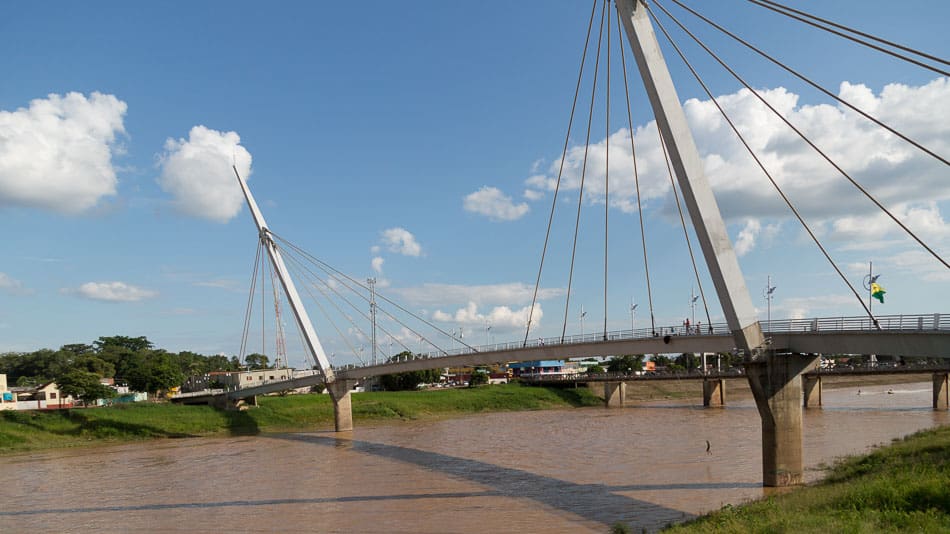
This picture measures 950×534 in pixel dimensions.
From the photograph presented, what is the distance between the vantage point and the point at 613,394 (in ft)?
271

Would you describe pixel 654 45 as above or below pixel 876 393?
above

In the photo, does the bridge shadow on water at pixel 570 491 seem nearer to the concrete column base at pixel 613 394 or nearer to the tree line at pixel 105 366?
the tree line at pixel 105 366

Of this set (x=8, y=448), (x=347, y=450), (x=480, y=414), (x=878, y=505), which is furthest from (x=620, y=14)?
(x=480, y=414)

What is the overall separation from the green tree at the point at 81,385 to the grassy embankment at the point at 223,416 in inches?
119

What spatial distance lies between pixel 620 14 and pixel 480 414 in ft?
173

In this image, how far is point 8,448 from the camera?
155ft

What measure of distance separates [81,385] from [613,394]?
2167 inches

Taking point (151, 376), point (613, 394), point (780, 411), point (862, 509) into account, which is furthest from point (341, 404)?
point (862, 509)

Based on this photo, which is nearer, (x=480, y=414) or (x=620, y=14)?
(x=620, y=14)

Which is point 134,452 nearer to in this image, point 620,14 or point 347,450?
point 347,450

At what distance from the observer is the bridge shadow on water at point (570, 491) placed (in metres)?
20.8

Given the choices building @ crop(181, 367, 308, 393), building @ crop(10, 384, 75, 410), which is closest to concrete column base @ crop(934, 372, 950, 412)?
building @ crop(181, 367, 308, 393)

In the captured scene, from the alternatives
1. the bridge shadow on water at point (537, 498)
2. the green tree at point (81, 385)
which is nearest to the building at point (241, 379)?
the green tree at point (81, 385)

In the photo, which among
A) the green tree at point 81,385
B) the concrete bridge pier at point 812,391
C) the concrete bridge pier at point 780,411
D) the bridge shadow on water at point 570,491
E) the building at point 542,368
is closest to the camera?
the bridge shadow on water at point 570,491
